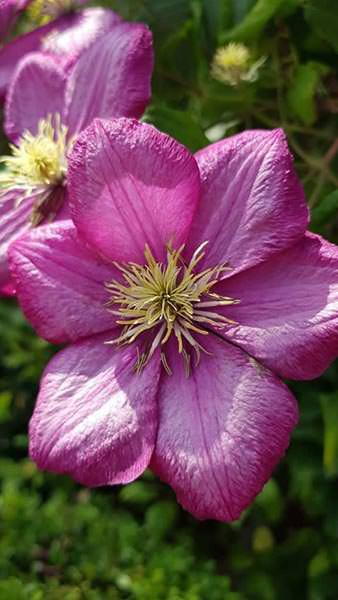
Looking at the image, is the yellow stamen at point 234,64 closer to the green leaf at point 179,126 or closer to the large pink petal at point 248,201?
the green leaf at point 179,126

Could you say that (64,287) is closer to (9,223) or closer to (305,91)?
(9,223)

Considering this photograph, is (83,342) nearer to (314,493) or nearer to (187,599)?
(187,599)

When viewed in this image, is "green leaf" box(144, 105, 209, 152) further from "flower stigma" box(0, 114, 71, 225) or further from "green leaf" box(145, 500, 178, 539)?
"green leaf" box(145, 500, 178, 539)

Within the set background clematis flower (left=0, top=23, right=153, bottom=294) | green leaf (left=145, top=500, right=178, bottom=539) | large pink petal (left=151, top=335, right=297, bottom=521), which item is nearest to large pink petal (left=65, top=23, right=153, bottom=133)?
background clematis flower (left=0, top=23, right=153, bottom=294)

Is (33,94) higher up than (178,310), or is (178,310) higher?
(33,94)

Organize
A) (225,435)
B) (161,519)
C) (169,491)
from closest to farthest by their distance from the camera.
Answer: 1. (225,435)
2. (161,519)
3. (169,491)

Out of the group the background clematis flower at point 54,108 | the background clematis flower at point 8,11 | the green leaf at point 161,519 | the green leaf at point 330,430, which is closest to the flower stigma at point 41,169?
the background clematis flower at point 54,108

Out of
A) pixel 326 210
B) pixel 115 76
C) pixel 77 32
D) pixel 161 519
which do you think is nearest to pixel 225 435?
pixel 326 210

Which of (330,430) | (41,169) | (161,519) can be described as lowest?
(161,519)
